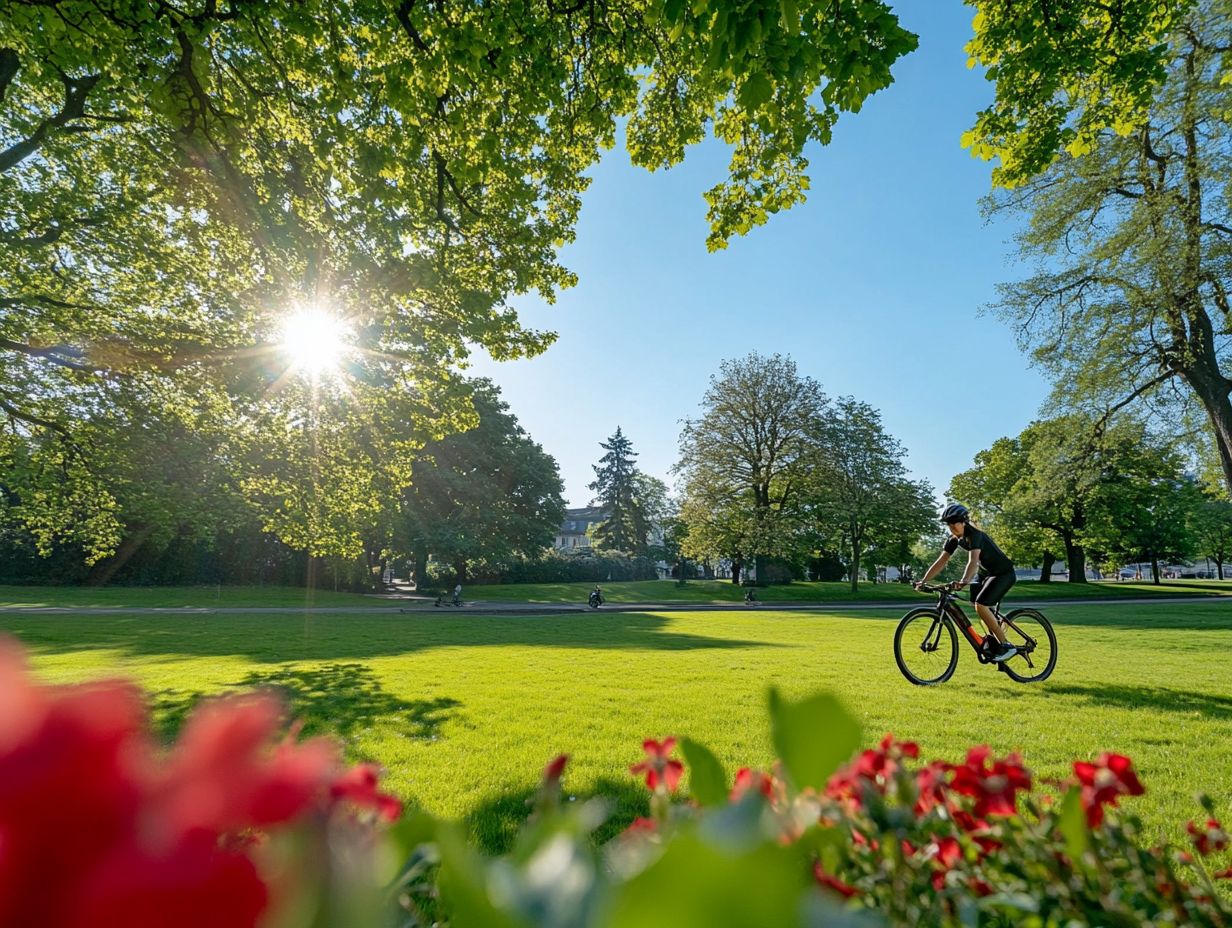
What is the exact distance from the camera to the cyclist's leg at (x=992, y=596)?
284 inches

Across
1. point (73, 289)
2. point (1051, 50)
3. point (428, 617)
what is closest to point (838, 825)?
point (1051, 50)

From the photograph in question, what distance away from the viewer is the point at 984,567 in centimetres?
736

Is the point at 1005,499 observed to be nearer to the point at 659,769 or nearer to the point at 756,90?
the point at 756,90

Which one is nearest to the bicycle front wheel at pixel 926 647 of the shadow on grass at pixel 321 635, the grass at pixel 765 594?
the shadow on grass at pixel 321 635

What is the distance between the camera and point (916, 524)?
3453cm

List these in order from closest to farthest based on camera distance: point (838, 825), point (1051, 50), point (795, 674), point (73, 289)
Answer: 1. point (838, 825)
2. point (1051, 50)
3. point (795, 674)
4. point (73, 289)

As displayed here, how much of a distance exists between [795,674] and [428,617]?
15.6 metres

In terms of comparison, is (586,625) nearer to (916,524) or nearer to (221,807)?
(221,807)

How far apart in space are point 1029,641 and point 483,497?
34.1 meters

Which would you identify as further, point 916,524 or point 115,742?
point 916,524

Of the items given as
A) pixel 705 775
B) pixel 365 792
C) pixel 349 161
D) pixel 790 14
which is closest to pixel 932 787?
pixel 705 775

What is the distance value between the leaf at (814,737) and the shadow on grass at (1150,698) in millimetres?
7773

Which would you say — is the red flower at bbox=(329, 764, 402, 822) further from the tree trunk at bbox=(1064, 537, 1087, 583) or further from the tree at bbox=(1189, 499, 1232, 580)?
the tree at bbox=(1189, 499, 1232, 580)

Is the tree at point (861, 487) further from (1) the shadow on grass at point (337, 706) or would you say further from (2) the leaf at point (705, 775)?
(2) the leaf at point (705, 775)
